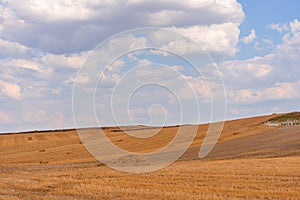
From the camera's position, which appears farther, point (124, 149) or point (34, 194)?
point (124, 149)

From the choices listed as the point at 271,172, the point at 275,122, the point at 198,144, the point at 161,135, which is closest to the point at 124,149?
the point at 198,144

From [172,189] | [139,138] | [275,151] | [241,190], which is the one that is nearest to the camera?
[241,190]

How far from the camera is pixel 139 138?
72.1m

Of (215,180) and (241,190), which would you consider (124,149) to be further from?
(241,190)

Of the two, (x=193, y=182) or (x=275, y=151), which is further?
(x=275, y=151)

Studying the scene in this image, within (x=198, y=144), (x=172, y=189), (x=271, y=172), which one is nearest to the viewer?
(x=172, y=189)

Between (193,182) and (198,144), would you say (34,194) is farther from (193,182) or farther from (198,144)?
(198,144)

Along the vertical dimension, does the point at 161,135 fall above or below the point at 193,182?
above

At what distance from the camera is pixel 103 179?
2650 cm

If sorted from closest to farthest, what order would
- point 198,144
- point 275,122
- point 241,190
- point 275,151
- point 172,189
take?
1. point 241,190
2. point 172,189
3. point 275,151
4. point 198,144
5. point 275,122

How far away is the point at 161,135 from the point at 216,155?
28.7 m

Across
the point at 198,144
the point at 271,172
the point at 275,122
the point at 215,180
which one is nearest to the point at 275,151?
the point at 198,144

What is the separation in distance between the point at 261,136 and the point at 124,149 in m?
16.5

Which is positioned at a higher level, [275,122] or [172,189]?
[275,122]
